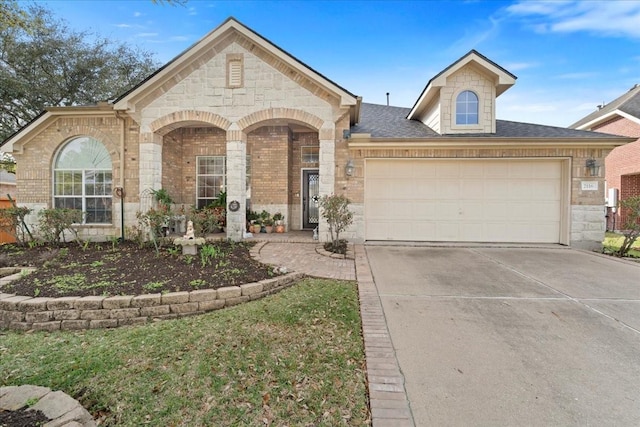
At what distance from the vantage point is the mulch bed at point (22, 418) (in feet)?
6.75

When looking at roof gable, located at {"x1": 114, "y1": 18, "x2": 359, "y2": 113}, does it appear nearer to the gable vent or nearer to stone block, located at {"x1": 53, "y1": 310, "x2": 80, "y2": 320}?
the gable vent

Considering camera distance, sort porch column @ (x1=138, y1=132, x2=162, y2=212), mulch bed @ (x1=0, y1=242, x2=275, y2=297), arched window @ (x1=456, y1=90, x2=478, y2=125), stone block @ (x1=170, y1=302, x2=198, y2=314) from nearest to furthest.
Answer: stone block @ (x1=170, y1=302, x2=198, y2=314) → mulch bed @ (x1=0, y1=242, x2=275, y2=297) → porch column @ (x1=138, y1=132, x2=162, y2=212) → arched window @ (x1=456, y1=90, x2=478, y2=125)

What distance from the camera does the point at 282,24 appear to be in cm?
1166

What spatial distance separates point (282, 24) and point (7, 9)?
889 cm

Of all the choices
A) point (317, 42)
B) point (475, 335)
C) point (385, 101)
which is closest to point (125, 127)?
point (317, 42)

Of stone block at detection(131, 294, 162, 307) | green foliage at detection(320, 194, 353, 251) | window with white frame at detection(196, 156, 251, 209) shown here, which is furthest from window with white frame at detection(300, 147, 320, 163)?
stone block at detection(131, 294, 162, 307)

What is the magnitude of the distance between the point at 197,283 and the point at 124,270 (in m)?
1.98

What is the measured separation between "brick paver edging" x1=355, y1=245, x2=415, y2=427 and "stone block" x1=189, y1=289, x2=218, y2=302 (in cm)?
229

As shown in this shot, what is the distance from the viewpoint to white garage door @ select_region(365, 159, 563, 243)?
882 centimetres

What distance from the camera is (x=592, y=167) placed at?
837 centimetres

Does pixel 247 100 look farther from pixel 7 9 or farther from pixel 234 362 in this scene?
pixel 234 362

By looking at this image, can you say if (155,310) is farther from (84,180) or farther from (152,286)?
(84,180)

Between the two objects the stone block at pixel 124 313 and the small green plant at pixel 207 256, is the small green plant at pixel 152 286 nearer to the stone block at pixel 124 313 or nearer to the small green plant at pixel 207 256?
the stone block at pixel 124 313

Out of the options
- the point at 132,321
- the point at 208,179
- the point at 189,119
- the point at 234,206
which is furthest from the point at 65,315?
the point at 208,179
